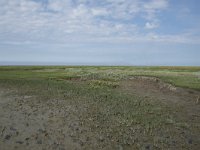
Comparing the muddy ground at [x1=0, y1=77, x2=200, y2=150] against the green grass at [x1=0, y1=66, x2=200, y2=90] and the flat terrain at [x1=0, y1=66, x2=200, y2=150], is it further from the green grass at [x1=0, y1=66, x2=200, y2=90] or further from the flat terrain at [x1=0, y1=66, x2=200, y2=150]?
the green grass at [x1=0, y1=66, x2=200, y2=90]

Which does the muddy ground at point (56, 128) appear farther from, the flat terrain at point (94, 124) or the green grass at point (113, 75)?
the green grass at point (113, 75)

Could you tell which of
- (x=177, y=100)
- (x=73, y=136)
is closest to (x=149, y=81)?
(x=177, y=100)

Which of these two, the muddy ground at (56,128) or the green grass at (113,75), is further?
the green grass at (113,75)

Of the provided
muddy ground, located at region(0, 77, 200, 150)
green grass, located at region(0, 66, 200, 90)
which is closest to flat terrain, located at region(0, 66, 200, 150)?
muddy ground, located at region(0, 77, 200, 150)

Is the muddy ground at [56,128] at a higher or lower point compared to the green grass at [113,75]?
lower

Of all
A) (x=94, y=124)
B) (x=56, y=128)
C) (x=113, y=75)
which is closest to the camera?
(x=56, y=128)

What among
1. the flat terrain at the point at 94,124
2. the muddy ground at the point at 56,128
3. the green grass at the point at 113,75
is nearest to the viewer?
the muddy ground at the point at 56,128

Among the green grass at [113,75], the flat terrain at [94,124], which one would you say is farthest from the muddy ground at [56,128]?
the green grass at [113,75]

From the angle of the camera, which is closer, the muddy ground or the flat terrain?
the muddy ground

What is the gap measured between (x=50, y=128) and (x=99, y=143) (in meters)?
4.53

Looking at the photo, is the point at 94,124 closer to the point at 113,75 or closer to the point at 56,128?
the point at 56,128

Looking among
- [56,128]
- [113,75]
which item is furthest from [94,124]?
[113,75]

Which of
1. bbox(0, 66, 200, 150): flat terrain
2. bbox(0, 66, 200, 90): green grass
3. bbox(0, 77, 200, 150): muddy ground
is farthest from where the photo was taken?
bbox(0, 66, 200, 90): green grass

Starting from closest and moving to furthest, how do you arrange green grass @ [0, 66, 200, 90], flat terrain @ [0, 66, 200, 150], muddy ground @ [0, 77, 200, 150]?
muddy ground @ [0, 77, 200, 150]
flat terrain @ [0, 66, 200, 150]
green grass @ [0, 66, 200, 90]
